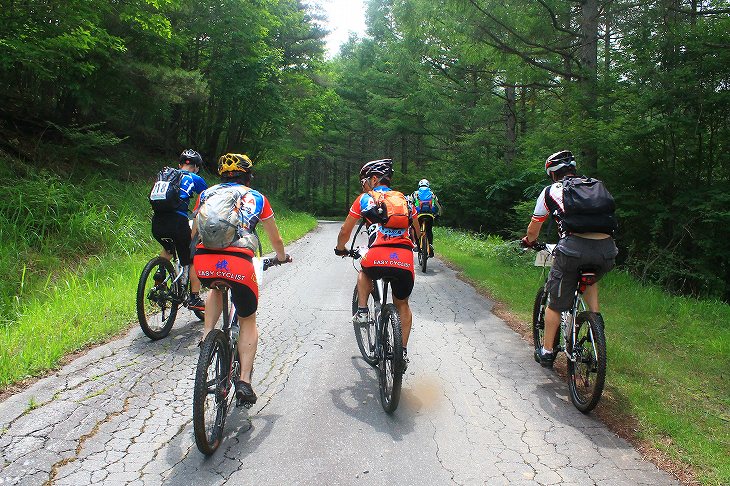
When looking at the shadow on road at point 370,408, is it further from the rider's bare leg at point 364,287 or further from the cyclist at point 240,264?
the cyclist at point 240,264

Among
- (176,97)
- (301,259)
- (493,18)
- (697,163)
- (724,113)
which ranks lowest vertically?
(301,259)

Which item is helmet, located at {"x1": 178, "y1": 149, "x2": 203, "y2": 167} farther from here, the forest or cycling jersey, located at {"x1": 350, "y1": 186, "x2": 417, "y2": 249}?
the forest

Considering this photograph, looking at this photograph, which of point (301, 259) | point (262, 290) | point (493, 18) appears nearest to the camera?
point (262, 290)

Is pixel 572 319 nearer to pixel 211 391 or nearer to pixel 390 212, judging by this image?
pixel 390 212

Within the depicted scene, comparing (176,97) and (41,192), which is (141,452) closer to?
(41,192)

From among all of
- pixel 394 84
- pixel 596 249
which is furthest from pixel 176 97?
pixel 394 84

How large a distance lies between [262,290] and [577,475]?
233 inches

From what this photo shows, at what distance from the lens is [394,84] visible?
27.9 meters

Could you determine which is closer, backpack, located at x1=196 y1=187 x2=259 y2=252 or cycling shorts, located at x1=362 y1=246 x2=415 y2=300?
backpack, located at x1=196 y1=187 x2=259 y2=252

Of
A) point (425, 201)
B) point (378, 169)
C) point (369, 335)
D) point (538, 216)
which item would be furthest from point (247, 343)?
point (425, 201)

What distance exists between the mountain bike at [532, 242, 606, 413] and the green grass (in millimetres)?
323

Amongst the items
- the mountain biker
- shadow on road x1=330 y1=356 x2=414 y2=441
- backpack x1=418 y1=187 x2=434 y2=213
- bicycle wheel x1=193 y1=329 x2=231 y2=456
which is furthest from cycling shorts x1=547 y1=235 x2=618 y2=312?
backpack x1=418 y1=187 x2=434 y2=213

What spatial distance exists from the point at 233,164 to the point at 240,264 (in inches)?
33.4

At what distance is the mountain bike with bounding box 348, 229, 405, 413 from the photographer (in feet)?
11.5
